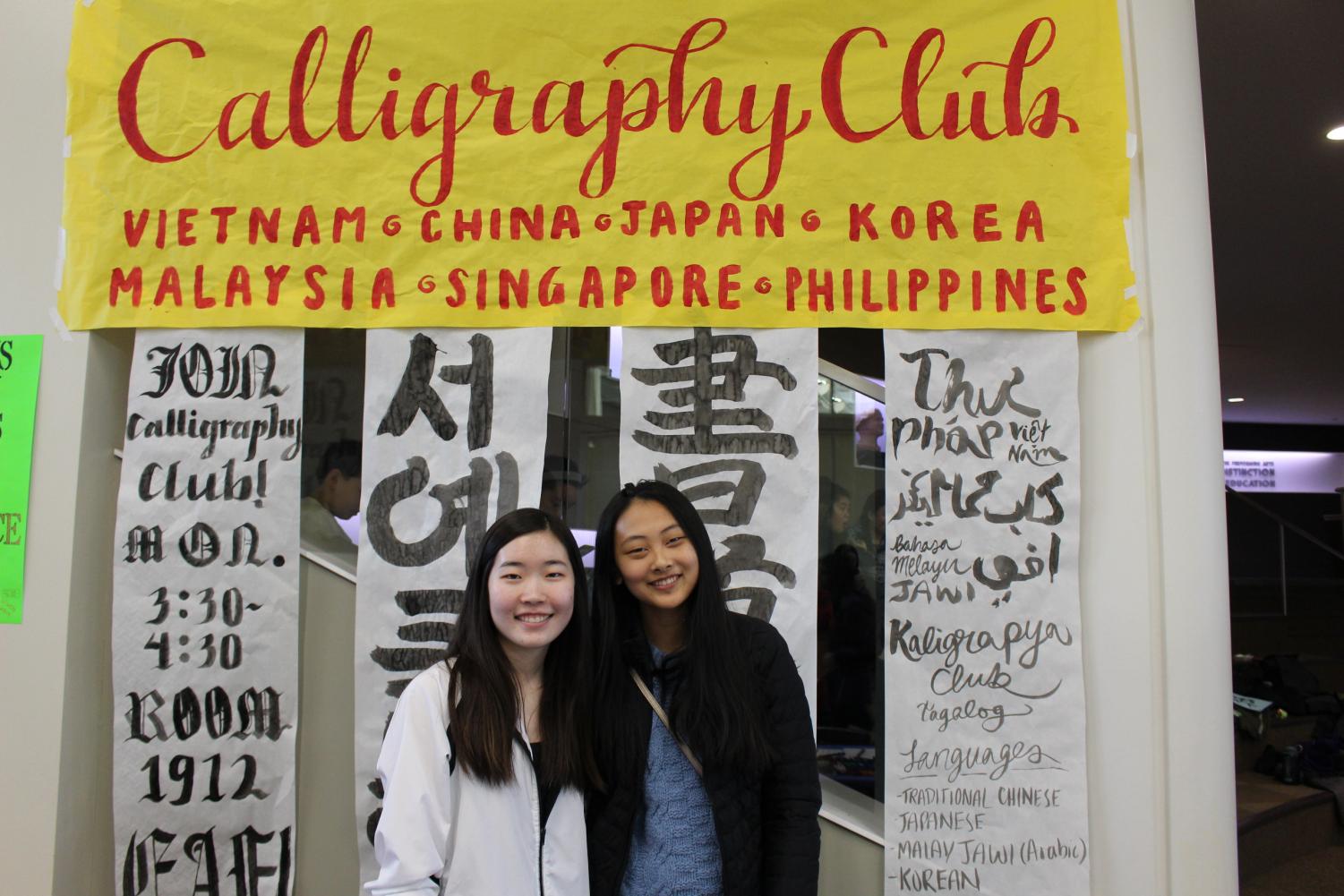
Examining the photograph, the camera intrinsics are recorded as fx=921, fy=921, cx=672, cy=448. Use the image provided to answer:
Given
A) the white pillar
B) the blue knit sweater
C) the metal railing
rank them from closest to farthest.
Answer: the blue knit sweater → the white pillar → the metal railing

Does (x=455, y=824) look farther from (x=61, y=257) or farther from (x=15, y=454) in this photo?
(x=61, y=257)

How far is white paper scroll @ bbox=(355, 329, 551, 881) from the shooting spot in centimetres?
257

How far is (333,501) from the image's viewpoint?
2783mm

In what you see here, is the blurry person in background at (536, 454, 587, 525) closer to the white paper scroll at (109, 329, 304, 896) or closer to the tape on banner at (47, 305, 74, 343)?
the white paper scroll at (109, 329, 304, 896)

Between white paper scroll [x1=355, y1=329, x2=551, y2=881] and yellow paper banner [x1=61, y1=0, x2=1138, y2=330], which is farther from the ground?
yellow paper banner [x1=61, y1=0, x2=1138, y2=330]

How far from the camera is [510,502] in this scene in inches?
102

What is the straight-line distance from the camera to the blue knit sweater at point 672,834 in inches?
66.2

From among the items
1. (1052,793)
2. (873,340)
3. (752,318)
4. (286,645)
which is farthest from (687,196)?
(1052,793)

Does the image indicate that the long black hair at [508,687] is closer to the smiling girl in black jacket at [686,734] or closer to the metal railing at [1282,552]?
the smiling girl in black jacket at [686,734]

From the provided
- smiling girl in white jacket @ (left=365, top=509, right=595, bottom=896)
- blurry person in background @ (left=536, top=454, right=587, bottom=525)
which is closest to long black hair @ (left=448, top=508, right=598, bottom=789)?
smiling girl in white jacket @ (left=365, top=509, right=595, bottom=896)

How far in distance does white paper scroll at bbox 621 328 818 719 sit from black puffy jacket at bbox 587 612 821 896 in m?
0.67

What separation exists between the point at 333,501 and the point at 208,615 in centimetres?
46

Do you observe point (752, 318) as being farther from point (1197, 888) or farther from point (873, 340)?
point (1197, 888)

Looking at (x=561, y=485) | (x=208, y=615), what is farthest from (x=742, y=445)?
(x=208, y=615)
